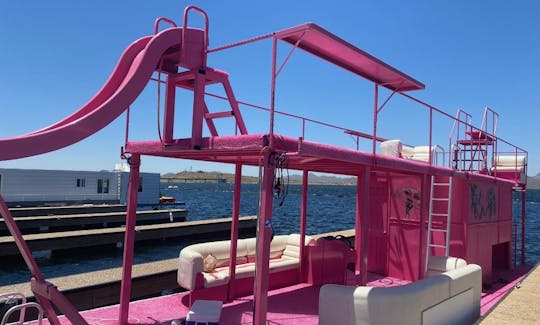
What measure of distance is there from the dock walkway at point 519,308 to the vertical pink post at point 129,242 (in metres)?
5.23

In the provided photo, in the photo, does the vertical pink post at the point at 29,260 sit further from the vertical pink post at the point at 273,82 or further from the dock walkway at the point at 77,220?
the dock walkway at the point at 77,220

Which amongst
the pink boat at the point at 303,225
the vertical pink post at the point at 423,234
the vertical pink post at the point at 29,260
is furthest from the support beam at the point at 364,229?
the vertical pink post at the point at 29,260

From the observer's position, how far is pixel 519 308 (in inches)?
277

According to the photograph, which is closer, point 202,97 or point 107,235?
point 202,97

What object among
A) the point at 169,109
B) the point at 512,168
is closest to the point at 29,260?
the point at 169,109

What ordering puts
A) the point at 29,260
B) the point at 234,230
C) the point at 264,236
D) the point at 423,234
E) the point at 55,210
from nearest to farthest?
the point at 29,260 → the point at 264,236 → the point at 234,230 → the point at 423,234 → the point at 55,210

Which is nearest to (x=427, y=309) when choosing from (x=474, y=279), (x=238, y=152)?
(x=474, y=279)

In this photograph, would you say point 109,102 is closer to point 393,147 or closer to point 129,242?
point 129,242

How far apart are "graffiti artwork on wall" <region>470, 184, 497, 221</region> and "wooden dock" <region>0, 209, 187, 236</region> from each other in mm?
21756

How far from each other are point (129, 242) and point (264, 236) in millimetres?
2688

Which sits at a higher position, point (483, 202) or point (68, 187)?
point (483, 202)

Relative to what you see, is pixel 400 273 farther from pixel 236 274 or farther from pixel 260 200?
pixel 260 200

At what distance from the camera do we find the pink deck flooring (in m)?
7.34

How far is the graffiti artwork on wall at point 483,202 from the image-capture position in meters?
11.3
